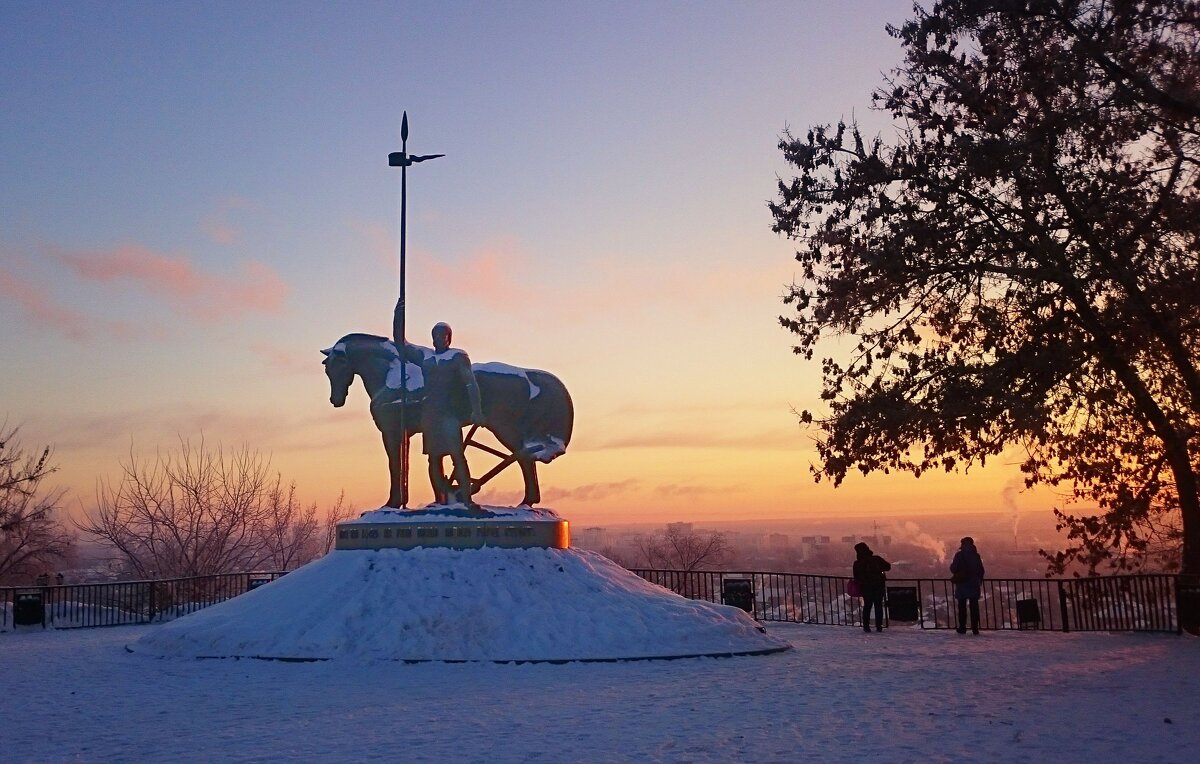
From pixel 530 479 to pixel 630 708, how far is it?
10.8 metres

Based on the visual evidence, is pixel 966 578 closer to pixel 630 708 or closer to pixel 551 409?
pixel 551 409

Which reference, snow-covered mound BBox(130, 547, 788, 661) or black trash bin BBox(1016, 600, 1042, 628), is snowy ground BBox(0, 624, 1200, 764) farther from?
black trash bin BBox(1016, 600, 1042, 628)

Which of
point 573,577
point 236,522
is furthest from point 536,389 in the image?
point 236,522

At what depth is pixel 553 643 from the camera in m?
16.6

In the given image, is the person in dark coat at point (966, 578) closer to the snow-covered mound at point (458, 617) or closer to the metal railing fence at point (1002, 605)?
the metal railing fence at point (1002, 605)

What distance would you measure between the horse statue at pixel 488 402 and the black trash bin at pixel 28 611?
995 cm

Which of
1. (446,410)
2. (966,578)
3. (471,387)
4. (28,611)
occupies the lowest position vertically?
(28,611)

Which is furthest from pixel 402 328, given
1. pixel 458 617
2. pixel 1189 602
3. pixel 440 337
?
pixel 1189 602

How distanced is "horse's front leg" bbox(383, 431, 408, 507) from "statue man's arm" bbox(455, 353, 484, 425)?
166 cm

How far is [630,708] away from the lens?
461 inches

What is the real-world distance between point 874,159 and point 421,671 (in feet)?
42.0

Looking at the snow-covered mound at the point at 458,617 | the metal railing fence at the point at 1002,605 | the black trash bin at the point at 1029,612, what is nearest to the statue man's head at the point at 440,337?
the snow-covered mound at the point at 458,617

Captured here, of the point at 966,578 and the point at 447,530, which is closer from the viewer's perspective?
the point at 447,530

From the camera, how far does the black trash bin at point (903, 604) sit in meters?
24.4
